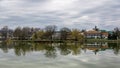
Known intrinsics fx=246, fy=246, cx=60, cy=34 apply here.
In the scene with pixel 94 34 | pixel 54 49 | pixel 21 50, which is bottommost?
pixel 54 49

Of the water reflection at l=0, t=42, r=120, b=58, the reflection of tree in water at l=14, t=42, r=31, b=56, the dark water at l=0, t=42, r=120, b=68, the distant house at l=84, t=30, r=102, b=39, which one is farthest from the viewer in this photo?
the distant house at l=84, t=30, r=102, b=39

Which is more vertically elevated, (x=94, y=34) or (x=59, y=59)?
(x=94, y=34)

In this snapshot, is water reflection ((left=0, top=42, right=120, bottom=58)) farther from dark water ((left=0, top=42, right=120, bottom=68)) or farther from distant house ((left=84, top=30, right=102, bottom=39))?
distant house ((left=84, top=30, right=102, bottom=39))

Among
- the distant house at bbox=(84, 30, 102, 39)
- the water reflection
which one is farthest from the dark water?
the distant house at bbox=(84, 30, 102, 39)

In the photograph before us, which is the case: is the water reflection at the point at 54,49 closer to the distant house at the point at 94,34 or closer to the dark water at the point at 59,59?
the dark water at the point at 59,59

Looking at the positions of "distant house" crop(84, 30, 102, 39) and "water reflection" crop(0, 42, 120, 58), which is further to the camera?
"distant house" crop(84, 30, 102, 39)

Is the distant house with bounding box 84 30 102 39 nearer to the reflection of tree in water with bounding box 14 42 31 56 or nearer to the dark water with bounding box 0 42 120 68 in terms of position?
the reflection of tree in water with bounding box 14 42 31 56

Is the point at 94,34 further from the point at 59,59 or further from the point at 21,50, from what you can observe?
the point at 59,59

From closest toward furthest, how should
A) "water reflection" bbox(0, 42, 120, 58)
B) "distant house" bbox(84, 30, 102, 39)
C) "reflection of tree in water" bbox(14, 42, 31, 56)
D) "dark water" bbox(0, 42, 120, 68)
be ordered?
1. "dark water" bbox(0, 42, 120, 68)
2. "reflection of tree in water" bbox(14, 42, 31, 56)
3. "water reflection" bbox(0, 42, 120, 58)
4. "distant house" bbox(84, 30, 102, 39)

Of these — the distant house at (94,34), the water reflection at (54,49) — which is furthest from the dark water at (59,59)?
the distant house at (94,34)

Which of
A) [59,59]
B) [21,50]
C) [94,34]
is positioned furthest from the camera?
[94,34]

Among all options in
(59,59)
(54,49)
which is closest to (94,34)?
(54,49)

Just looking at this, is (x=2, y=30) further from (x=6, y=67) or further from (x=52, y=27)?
(x=6, y=67)

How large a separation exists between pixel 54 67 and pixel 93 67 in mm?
2950
